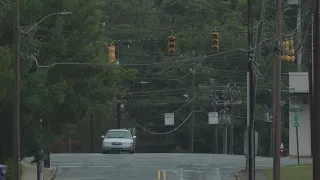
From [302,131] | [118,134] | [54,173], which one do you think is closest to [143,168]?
[54,173]

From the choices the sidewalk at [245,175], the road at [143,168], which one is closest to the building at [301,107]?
the road at [143,168]

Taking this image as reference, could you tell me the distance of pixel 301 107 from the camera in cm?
5362

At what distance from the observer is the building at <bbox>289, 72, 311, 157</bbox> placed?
52.8 metres

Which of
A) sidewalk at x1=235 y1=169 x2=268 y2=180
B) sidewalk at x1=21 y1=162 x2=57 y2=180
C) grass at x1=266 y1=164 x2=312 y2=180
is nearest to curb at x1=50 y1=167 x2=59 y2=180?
sidewalk at x1=21 y1=162 x2=57 y2=180

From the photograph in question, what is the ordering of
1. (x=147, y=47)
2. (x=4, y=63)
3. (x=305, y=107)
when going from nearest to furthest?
(x=4, y=63), (x=305, y=107), (x=147, y=47)

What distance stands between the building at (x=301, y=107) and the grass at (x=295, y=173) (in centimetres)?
1262

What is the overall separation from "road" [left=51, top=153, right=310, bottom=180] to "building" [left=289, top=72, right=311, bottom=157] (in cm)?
954

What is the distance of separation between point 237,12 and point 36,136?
47523 millimetres

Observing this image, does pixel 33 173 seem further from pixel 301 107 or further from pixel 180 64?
pixel 180 64

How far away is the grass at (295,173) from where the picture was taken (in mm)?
34062

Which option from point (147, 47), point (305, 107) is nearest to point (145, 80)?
point (147, 47)

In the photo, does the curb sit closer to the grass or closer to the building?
the grass

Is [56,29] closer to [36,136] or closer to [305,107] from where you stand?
→ [36,136]

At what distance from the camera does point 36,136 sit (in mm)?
34219
